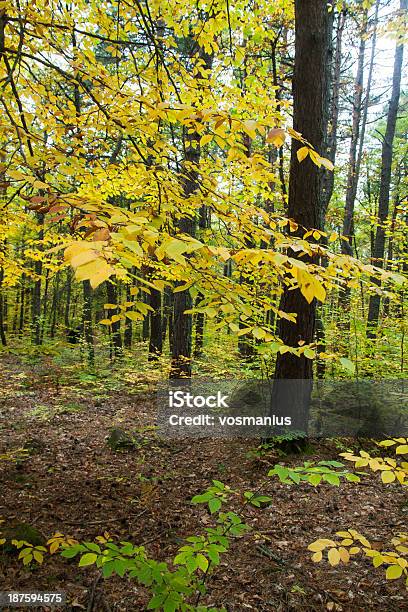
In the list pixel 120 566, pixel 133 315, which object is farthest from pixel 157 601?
pixel 133 315

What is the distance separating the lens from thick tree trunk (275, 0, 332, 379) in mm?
4289

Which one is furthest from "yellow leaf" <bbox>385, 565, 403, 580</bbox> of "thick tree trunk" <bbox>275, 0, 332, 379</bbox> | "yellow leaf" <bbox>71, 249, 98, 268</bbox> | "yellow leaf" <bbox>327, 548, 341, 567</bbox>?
"thick tree trunk" <bbox>275, 0, 332, 379</bbox>

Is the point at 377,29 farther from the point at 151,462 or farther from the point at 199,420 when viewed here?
the point at 151,462

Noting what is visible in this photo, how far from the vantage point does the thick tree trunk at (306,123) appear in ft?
14.1

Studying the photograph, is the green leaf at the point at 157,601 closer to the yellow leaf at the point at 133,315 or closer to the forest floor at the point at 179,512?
the forest floor at the point at 179,512

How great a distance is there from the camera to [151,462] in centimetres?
537

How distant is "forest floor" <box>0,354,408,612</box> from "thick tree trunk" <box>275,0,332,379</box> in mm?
1450

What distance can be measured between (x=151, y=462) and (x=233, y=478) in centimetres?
130

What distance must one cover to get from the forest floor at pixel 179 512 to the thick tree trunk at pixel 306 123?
145cm

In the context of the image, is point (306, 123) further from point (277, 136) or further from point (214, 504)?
point (214, 504)

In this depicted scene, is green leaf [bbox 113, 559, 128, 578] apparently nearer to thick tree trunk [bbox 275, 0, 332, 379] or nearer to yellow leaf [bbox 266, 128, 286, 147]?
yellow leaf [bbox 266, 128, 286, 147]

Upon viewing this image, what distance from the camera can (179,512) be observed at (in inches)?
161

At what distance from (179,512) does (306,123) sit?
4.57m

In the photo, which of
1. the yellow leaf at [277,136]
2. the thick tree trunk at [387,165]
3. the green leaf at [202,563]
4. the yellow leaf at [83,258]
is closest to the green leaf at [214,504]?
the green leaf at [202,563]
